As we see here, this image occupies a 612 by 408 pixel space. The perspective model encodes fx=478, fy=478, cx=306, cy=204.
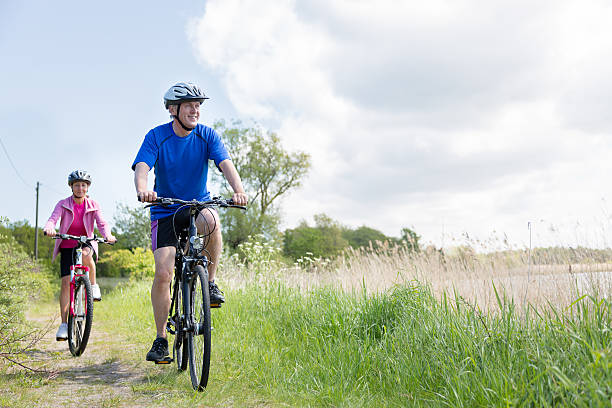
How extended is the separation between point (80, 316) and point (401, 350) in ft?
12.3

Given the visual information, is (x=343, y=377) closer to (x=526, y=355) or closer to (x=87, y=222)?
(x=526, y=355)

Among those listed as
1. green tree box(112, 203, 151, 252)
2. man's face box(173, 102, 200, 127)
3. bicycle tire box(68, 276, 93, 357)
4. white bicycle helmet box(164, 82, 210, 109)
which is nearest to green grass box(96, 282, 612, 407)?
bicycle tire box(68, 276, 93, 357)

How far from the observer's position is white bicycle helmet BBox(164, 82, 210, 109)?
396cm

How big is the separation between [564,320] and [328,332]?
2107 millimetres

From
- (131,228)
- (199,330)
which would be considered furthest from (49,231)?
(131,228)

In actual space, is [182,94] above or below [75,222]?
above

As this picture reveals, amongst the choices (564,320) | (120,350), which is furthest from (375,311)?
(120,350)

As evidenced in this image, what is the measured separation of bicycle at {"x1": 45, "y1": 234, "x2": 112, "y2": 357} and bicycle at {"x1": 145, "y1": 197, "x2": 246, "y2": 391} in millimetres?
1806

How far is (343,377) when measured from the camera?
355 centimetres

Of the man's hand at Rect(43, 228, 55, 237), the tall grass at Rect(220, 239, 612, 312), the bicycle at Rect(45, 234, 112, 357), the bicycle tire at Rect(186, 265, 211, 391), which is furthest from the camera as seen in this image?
the bicycle at Rect(45, 234, 112, 357)

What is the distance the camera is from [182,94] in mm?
3979

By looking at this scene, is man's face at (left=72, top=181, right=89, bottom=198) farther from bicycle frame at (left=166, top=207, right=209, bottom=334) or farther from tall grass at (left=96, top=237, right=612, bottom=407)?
bicycle frame at (left=166, top=207, right=209, bottom=334)

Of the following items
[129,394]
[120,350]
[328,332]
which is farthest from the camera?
[120,350]

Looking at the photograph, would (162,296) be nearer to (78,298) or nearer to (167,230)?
(167,230)
